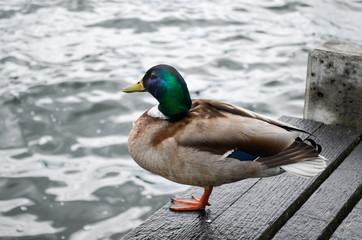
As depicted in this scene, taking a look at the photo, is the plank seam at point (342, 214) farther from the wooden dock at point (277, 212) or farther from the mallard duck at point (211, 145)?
the mallard duck at point (211, 145)

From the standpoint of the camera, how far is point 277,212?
256 centimetres

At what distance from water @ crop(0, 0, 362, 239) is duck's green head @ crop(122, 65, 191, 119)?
2003 millimetres

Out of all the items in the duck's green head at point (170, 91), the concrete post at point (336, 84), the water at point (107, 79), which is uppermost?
the duck's green head at point (170, 91)

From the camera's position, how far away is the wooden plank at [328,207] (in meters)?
2.44

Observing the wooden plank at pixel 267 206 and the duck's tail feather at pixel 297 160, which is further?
the wooden plank at pixel 267 206

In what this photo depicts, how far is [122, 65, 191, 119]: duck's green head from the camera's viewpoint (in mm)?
2357

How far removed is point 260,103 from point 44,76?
2.62 m

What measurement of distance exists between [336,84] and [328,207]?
44.2 inches

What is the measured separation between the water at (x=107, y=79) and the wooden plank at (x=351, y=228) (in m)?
2.05

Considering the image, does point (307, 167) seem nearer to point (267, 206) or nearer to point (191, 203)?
point (267, 206)

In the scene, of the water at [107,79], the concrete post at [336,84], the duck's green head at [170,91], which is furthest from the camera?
the water at [107,79]

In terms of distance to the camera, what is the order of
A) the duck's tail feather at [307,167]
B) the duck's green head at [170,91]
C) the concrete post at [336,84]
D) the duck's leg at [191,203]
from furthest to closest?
the concrete post at [336,84], the duck's leg at [191,203], the duck's green head at [170,91], the duck's tail feather at [307,167]

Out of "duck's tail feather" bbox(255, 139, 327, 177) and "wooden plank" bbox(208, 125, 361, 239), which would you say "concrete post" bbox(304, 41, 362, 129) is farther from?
"duck's tail feather" bbox(255, 139, 327, 177)

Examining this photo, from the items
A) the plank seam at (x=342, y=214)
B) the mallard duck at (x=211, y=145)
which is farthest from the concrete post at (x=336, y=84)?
the mallard duck at (x=211, y=145)
